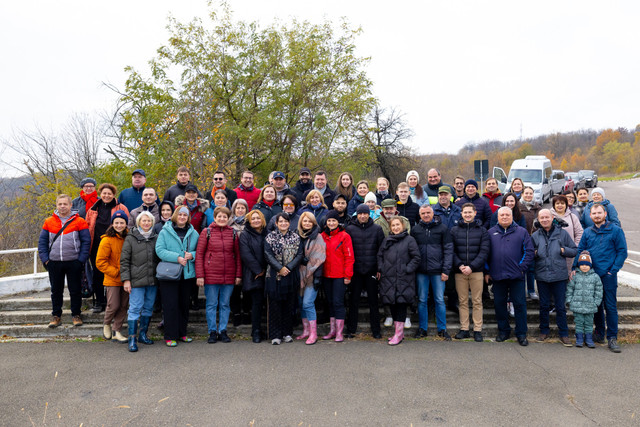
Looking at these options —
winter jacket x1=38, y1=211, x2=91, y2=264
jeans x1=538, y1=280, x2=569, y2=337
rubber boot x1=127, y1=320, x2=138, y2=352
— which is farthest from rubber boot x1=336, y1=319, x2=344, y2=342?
winter jacket x1=38, y1=211, x2=91, y2=264

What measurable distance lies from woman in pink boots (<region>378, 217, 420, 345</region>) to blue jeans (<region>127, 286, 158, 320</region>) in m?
3.41

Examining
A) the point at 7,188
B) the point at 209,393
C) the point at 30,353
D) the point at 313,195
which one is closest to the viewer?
the point at 209,393

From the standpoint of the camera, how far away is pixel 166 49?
1486 centimetres

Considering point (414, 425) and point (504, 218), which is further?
point (504, 218)

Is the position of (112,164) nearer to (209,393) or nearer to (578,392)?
(209,393)

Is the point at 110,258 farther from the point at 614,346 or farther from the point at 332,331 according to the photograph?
the point at 614,346

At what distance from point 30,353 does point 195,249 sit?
2.73 m

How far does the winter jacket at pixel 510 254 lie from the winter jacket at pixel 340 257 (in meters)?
2.13

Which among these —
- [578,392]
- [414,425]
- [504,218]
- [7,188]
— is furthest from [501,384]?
[7,188]

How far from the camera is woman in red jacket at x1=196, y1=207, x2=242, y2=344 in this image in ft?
18.8

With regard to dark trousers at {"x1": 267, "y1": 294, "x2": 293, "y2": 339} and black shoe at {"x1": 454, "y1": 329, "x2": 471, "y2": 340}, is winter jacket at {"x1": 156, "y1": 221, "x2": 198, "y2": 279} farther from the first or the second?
black shoe at {"x1": 454, "y1": 329, "x2": 471, "y2": 340}

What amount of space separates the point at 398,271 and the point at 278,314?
6.17ft

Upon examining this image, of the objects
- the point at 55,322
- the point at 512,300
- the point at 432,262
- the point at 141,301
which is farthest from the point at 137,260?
the point at 512,300

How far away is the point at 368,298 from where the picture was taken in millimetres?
5945
